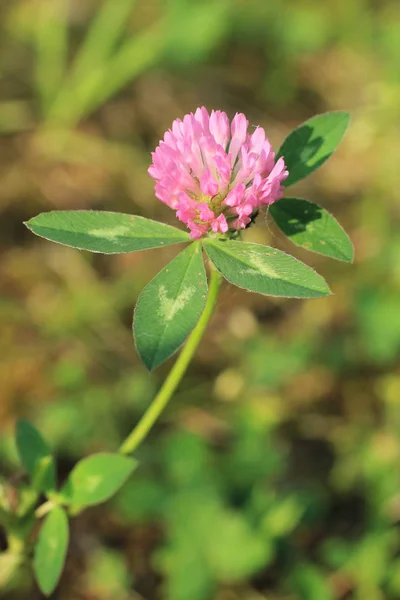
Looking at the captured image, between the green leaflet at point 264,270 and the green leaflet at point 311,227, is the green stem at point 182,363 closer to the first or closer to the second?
the green leaflet at point 264,270

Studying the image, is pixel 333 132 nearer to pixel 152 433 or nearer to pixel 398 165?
pixel 152 433

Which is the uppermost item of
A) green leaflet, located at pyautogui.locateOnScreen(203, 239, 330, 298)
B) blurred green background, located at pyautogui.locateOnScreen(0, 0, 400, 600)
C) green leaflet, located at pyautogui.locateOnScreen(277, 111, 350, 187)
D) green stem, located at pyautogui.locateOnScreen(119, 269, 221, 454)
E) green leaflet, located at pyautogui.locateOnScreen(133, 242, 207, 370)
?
green leaflet, located at pyautogui.locateOnScreen(277, 111, 350, 187)

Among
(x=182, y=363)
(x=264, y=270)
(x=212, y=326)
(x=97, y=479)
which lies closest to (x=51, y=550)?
(x=97, y=479)

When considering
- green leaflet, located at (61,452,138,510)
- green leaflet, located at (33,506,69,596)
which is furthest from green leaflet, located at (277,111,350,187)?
green leaflet, located at (33,506,69,596)

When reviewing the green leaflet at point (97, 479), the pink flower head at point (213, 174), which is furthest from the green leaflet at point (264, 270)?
the green leaflet at point (97, 479)

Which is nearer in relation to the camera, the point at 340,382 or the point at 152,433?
the point at 152,433

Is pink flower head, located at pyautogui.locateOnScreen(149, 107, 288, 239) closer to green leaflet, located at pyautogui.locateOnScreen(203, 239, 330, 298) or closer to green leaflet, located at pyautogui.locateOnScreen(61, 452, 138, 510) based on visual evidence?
green leaflet, located at pyautogui.locateOnScreen(203, 239, 330, 298)

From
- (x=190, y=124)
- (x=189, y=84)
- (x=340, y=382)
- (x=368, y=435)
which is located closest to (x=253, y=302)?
(x=340, y=382)
